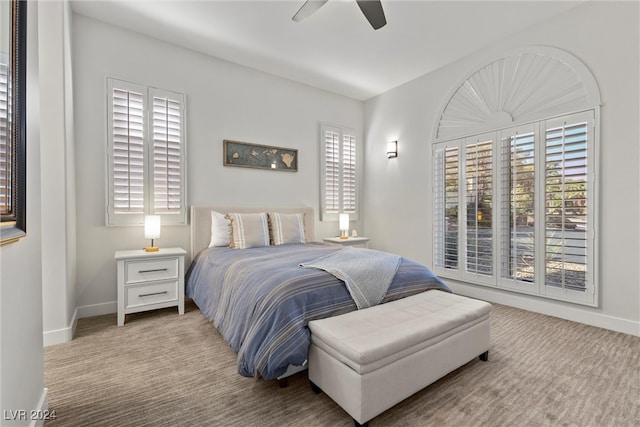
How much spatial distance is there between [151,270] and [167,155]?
134cm

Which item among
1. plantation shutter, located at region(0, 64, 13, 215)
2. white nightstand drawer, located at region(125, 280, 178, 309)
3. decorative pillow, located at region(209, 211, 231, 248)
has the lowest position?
white nightstand drawer, located at region(125, 280, 178, 309)

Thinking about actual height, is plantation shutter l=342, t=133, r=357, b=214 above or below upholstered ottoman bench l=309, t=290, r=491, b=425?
above

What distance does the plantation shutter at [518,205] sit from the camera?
3166 millimetres

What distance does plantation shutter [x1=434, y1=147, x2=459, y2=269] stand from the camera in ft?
12.8

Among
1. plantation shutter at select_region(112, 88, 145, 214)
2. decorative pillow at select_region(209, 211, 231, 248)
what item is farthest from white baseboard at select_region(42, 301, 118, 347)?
decorative pillow at select_region(209, 211, 231, 248)

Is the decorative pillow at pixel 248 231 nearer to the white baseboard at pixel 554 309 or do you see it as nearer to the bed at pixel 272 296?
the bed at pixel 272 296

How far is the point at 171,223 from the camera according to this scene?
340 cm

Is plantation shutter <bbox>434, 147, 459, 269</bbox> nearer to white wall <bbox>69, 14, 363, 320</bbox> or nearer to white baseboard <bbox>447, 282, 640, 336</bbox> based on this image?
white baseboard <bbox>447, 282, 640, 336</bbox>

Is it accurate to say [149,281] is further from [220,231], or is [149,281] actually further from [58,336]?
[220,231]

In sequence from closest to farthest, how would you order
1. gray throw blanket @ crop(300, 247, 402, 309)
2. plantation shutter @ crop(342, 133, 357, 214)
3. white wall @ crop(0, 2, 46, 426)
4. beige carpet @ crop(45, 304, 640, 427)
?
1. white wall @ crop(0, 2, 46, 426)
2. beige carpet @ crop(45, 304, 640, 427)
3. gray throw blanket @ crop(300, 247, 402, 309)
4. plantation shutter @ crop(342, 133, 357, 214)

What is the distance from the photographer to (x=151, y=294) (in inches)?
114

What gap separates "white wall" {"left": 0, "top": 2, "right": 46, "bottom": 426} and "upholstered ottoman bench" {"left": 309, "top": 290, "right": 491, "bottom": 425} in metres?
1.29

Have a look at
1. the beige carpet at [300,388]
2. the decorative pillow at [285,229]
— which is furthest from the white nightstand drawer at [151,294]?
the decorative pillow at [285,229]

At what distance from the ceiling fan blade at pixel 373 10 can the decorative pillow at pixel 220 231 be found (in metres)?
2.57
